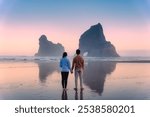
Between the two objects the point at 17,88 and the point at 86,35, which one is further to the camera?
the point at 86,35

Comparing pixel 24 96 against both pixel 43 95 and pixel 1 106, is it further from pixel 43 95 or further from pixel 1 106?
pixel 1 106

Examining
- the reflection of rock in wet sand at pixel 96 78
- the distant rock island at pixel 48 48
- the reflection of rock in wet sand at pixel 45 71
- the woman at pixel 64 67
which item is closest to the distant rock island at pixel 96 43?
the distant rock island at pixel 48 48

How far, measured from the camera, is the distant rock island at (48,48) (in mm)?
93575

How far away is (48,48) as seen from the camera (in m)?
95.9

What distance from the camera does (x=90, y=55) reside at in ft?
318

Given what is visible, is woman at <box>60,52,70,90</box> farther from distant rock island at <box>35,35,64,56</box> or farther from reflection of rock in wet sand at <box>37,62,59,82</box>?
distant rock island at <box>35,35,64,56</box>

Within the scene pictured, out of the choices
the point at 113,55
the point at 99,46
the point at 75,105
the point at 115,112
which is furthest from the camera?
the point at 99,46

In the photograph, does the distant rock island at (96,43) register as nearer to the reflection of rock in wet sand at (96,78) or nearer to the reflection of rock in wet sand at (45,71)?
the reflection of rock in wet sand at (45,71)

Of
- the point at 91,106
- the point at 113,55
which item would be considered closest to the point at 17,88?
the point at 91,106

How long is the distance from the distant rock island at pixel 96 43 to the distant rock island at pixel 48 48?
302 inches

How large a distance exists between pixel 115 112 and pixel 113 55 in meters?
86.0

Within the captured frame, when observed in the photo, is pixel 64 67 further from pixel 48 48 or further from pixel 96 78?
pixel 48 48

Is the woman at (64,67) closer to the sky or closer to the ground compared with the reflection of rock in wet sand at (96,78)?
closer to the sky

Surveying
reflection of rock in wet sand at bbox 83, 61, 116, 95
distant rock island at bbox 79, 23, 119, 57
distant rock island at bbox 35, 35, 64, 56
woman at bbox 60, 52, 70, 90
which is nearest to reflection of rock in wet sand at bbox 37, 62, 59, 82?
reflection of rock in wet sand at bbox 83, 61, 116, 95
